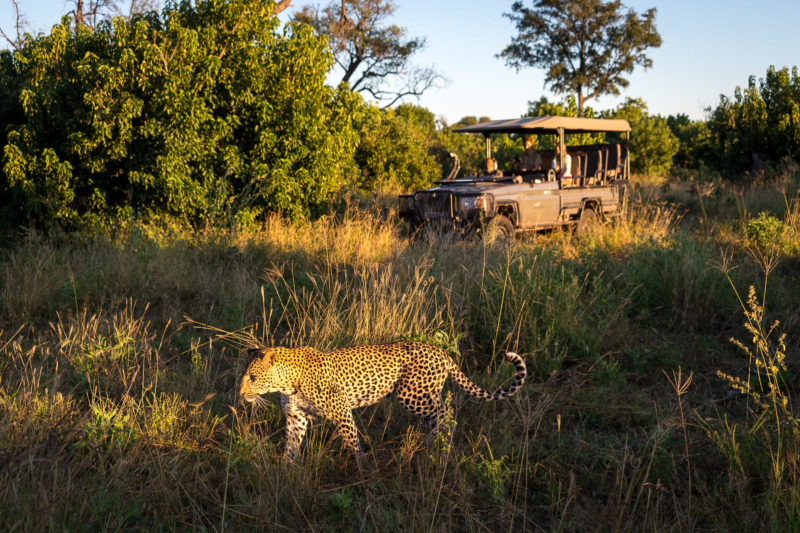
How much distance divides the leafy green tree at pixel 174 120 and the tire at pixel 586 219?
452 centimetres

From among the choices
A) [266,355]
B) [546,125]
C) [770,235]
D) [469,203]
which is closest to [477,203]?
[469,203]

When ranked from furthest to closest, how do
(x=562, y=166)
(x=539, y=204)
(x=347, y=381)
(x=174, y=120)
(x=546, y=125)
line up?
(x=562, y=166)
(x=546, y=125)
(x=539, y=204)
(x=174, y=120)
(x=347, y=381)

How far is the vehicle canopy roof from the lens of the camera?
1181cm

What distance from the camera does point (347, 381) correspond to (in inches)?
167

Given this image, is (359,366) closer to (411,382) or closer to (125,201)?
(411,382)

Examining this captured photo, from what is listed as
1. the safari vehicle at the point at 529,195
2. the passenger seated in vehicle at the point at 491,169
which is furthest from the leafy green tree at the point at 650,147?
the passenger seated in vehicle at the point at 491,169

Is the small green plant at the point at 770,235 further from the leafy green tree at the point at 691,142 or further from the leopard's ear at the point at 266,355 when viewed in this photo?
the leafy green tree at the point at 691,142

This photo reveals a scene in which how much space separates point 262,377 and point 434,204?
290 inches

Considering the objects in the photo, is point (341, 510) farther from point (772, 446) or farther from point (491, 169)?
point (491, 169)

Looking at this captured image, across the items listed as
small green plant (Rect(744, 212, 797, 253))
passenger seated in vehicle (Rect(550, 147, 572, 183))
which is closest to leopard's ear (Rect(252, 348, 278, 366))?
small green plant (Rect(744, 212, 797, 253))

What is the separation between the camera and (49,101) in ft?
34.6

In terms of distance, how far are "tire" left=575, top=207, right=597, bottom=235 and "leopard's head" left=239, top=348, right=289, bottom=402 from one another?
348 inches

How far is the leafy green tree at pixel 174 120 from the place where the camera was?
34.1 ft

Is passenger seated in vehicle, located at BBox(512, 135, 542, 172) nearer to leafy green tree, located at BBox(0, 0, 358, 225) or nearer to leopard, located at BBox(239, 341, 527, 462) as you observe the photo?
leafy green tree, located at BBox(0, 0, 358, 225)
